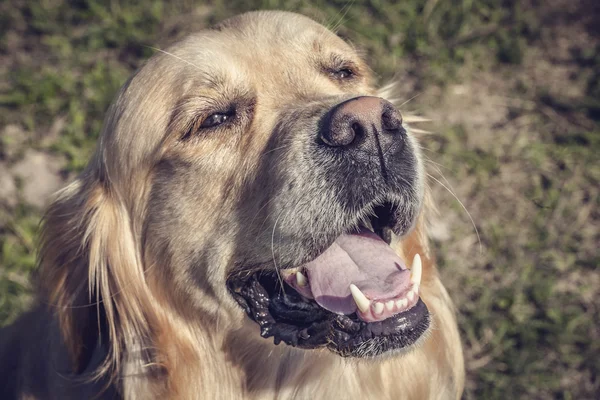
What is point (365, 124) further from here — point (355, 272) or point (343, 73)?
point (343, 73)

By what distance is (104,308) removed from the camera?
2926mm

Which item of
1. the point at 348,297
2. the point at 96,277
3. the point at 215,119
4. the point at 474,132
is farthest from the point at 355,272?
the point at 474,132

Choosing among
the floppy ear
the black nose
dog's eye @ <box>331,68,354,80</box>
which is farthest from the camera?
dog's eye @ <box>331,68,354,80</box>

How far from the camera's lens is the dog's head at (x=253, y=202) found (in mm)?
2568

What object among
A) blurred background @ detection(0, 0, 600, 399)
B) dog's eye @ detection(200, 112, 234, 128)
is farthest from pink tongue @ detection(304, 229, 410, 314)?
blurred background @ detection(0, 0, 600, 399)

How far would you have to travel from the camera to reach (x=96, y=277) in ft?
9.62

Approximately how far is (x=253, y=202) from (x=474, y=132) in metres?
2.79

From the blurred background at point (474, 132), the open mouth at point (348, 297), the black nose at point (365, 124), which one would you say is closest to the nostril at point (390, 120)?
the black nose at point (365, 124)

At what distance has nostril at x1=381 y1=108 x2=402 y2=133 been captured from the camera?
7.97 ft

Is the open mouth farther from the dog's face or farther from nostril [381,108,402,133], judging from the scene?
nostril [381,108,402,133]

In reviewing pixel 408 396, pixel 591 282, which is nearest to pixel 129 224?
pixel 408 396

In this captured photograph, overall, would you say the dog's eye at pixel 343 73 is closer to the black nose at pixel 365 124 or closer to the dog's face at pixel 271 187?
the dog's face at pixel 271 187

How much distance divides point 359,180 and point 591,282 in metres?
2.45

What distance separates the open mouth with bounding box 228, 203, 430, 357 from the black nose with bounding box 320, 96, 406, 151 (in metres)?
0.34
